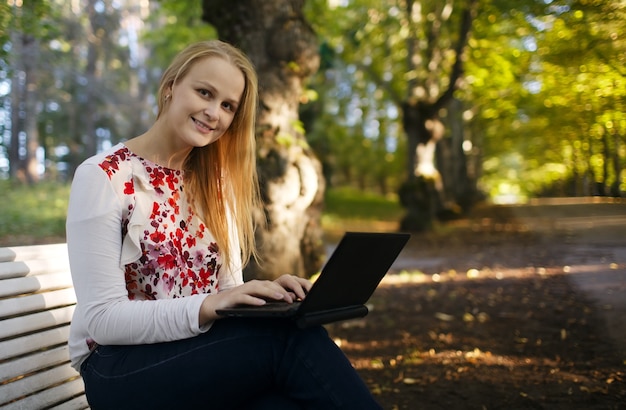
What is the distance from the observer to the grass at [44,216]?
9.96 meters

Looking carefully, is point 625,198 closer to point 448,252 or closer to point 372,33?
point 448,252

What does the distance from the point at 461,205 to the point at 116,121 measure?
1832 cm

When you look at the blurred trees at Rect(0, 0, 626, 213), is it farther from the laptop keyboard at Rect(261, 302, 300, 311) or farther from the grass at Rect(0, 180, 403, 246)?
the laptop keyboard at Rect(261, 302, 300, 311)

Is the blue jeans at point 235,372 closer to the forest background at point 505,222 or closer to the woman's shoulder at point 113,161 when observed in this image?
the woman's shoulder at point 113,161

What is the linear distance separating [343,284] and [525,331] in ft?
Result: 12.5

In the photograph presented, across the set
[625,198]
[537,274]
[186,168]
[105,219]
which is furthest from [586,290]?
[105,219]

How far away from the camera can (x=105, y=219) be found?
202 centimetres

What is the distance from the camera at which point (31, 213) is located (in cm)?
1152

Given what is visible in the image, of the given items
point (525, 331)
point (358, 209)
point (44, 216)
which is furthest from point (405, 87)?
point (525, 331)

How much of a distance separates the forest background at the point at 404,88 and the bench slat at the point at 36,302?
256 centimetres

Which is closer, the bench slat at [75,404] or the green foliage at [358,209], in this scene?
the bench slat at [75,404]

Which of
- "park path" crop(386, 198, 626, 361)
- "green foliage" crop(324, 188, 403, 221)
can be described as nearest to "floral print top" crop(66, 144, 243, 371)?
"park path" crop(386, 198, 626, 361)

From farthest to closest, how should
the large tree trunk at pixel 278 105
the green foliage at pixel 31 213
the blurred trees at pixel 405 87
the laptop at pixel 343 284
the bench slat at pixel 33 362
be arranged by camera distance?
→ the green foliage at pixel 31 213, the large tree trunk at pixel 278 105, the blurred trees at pixel 405 87, the bench slat at pixel 33 362, the laptop at pixel 343 284

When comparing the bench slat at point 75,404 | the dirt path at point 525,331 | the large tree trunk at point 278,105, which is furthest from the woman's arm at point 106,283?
the large tree trunk at point 278,105
